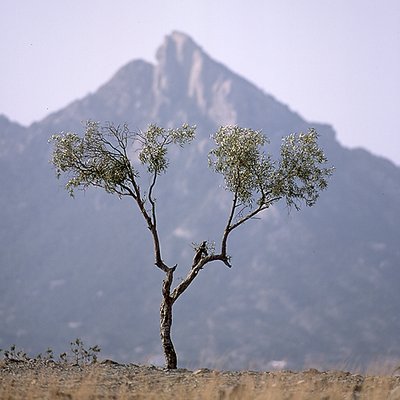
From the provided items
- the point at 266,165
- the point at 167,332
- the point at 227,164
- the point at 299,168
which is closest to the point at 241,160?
the point at 227,164

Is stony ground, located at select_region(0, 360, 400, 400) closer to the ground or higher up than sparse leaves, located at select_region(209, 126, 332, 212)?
closer to the ground

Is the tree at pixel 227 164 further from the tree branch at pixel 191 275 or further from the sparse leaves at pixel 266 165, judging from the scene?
the tree branch at pixel 191 275

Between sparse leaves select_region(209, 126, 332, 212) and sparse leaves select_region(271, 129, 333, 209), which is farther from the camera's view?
sparse leaves select_region(271, 129, 333, 209)

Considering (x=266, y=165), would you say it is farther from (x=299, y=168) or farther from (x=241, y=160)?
(x=299, y=168)

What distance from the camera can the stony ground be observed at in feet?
61.6

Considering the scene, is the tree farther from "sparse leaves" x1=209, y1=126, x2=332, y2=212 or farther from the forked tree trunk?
the forked tree trunk

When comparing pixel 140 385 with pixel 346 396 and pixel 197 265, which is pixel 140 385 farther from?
pixel 197 265

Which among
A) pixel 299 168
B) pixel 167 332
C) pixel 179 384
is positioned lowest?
pixel 179 384

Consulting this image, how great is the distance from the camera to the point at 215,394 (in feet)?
61.1

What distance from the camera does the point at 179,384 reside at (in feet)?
69.0

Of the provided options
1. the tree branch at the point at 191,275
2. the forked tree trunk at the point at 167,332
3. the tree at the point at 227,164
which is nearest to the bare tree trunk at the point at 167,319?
the forked tree trunk at the point at 167,332

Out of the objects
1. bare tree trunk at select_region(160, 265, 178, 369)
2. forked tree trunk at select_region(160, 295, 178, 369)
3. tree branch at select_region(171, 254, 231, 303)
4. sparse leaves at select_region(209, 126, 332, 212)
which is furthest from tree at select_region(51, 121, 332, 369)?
forked tree trunk at select_region(160, 295, 178, 369)

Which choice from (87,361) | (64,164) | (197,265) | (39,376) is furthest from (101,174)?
(39,376)

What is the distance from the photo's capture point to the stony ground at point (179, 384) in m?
18.8
